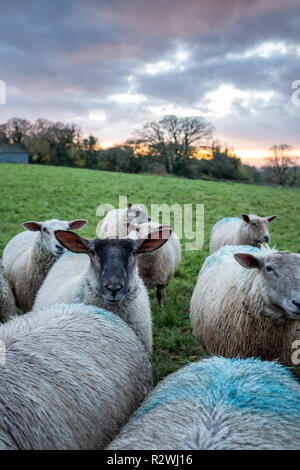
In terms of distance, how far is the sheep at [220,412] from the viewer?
1.47 m

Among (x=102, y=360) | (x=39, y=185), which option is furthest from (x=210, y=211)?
(x=102, y=360)

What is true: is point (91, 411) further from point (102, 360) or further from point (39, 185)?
point (39, 185)

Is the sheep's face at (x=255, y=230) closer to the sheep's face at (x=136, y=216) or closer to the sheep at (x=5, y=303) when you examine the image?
the sheep's face at (x=136, y=216)

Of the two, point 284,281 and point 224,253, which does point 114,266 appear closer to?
point 284,281

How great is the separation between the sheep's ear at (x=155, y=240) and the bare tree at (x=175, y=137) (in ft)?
119

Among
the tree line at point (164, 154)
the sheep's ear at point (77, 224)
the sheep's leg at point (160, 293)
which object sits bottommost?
the sheep's leg at point (160, 293)

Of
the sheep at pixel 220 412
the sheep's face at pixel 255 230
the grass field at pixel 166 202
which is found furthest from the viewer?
the sheep's face at pixel 255 230

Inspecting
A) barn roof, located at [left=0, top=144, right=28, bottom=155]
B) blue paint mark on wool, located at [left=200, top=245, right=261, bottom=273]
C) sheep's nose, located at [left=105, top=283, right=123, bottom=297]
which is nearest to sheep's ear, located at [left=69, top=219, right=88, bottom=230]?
blue paint mark on wool, located at [left=200, top=245, right=261, bottom=273]

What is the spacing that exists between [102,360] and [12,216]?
11.4 meters

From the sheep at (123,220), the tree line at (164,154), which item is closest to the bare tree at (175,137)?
the tree line at (164,154)

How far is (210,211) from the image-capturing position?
635 inches

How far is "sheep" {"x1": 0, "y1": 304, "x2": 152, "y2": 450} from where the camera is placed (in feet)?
5.27

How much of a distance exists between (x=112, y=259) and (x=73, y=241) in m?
0.57

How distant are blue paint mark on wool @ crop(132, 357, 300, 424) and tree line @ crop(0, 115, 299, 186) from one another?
1355 inches
